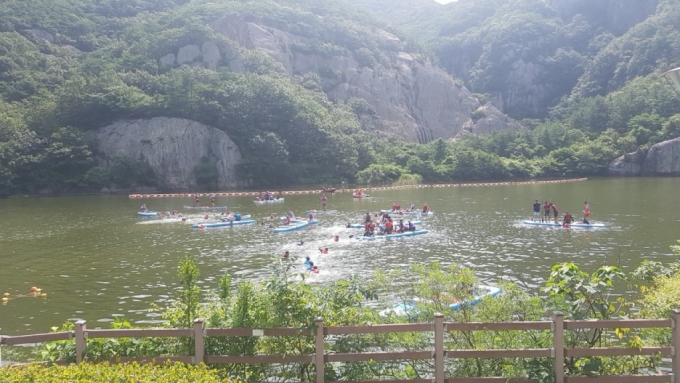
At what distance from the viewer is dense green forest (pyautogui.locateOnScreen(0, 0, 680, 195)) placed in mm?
84938

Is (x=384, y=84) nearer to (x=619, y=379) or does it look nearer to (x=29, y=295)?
(x=29, y=295)

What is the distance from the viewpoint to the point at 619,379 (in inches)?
342

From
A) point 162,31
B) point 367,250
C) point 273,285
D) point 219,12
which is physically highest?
point 219,12

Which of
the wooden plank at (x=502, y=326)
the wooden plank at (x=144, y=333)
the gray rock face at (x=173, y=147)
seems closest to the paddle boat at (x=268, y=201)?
the gray rock face at (x=173, y=147)

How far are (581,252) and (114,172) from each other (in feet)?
237

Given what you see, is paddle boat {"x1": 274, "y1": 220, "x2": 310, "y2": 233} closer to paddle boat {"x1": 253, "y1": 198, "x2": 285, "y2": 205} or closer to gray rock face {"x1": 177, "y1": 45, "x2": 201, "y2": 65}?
paddle boat {"x1": 253, "y1": 198, "x2": 285, "y2": 205}

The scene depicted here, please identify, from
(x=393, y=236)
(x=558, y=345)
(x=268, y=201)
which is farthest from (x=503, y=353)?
(x=268, y=201)

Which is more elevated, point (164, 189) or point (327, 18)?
point (327, 18)

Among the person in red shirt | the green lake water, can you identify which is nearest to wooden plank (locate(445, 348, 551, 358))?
the green lake water

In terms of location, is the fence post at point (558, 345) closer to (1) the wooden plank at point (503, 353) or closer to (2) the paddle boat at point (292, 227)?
(1) the wooden plank at point (503, 353)

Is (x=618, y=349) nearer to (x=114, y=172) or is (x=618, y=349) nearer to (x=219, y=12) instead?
(x=114, y=172)

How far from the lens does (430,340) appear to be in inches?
391

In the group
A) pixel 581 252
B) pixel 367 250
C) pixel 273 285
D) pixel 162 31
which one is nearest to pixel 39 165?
pixel 162 31

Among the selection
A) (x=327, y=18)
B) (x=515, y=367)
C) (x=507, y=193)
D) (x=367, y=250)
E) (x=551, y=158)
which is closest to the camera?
(x=515, y=367)
